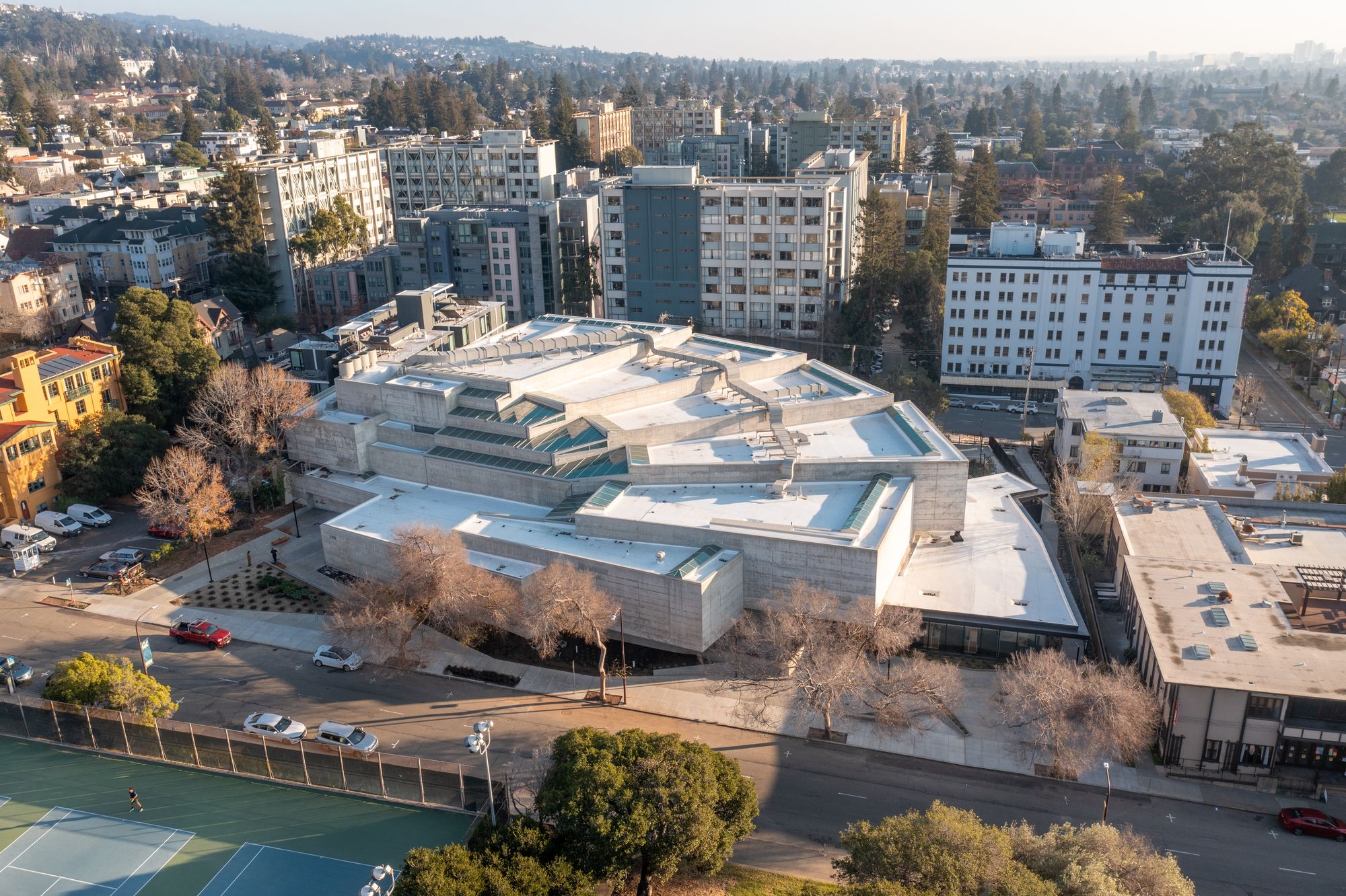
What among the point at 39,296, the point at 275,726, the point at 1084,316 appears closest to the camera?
the point at 275,726

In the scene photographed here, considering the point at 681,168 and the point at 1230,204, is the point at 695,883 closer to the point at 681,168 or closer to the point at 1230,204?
the point at 681,168

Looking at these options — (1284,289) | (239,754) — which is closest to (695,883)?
(239,754)

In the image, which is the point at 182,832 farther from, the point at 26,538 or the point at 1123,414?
the point at 1123,414

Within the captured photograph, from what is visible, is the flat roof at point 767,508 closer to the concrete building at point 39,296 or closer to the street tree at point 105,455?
the street tree at point 105,455

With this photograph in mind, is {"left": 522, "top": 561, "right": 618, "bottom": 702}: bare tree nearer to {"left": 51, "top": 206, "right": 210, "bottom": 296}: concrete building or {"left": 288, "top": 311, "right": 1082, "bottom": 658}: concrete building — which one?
{"left": 288, "top": 311, "right": 1082, "bottom": 658}: concrete building

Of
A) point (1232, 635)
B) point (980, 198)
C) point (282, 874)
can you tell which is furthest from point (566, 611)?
point (980, 198)

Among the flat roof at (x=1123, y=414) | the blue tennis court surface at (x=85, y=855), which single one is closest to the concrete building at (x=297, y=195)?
the blue tennis court surface at (x=85, y=855)

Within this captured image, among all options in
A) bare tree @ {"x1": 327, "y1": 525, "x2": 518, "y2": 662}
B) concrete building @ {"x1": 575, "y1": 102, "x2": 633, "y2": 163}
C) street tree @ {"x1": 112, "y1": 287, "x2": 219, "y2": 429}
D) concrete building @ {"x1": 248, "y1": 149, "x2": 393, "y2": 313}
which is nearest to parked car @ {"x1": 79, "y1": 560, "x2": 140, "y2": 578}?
street tree @ {"x1": 112, "y1": 287, "x2": 219, "y2": 429}
